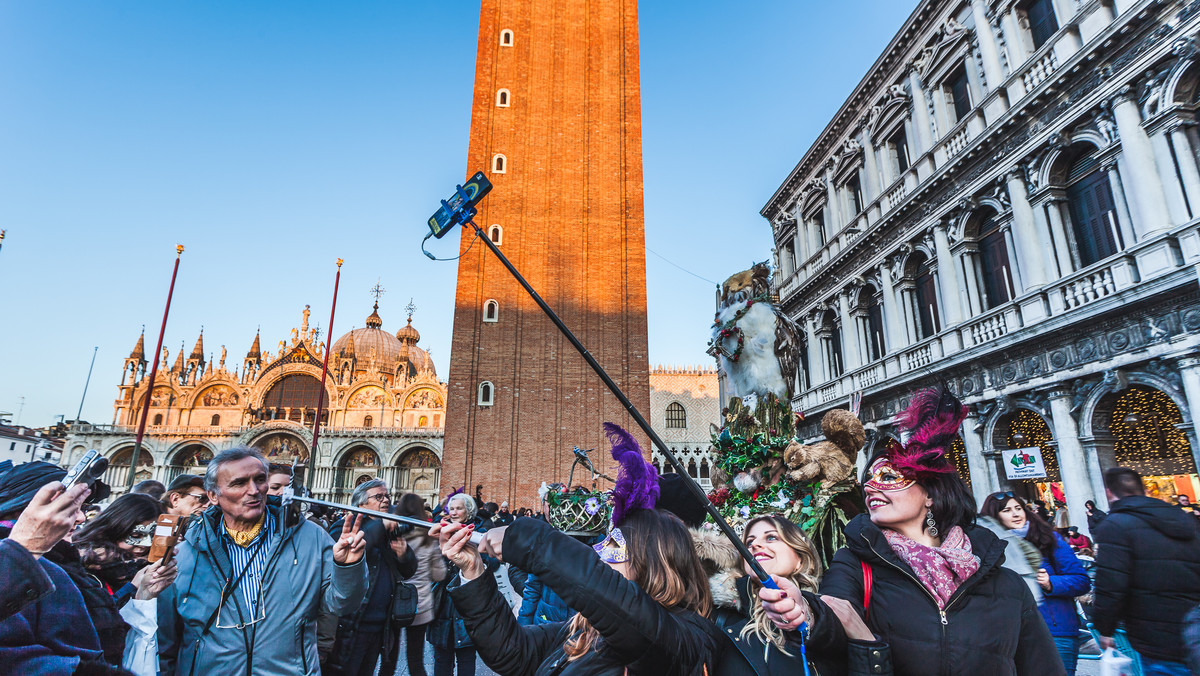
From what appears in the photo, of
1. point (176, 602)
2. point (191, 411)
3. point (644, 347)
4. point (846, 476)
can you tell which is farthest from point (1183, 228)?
point (191, 411)

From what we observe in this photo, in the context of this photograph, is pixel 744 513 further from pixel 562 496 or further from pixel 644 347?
pixel 644 347

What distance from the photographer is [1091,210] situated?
10070 millimetres

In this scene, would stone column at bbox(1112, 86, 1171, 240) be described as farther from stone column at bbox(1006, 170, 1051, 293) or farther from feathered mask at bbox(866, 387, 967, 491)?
feathered mask at bbox(866, 387, 967, 491)

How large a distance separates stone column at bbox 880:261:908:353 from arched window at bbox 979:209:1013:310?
2230 mm

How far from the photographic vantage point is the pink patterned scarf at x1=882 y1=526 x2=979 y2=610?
1855 mm

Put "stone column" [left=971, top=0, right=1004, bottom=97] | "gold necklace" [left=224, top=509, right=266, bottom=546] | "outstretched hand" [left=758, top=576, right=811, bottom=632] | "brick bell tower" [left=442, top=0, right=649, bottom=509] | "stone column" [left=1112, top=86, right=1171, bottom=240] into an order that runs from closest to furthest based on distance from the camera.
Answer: "outstretched hand" [left=758, top=576, right=811, bottom=632]
"gold necklace" [left=224, top=509, right=266, bottom=546]
"stone column" [left=1112, top=86, right=1171, bottom=240]
"stone column" [left=971, top=0, right=1004, bottom=97]
"brick bell tower" [left=442, top=0, right=649, bottom=509]

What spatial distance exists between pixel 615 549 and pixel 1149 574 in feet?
9.27

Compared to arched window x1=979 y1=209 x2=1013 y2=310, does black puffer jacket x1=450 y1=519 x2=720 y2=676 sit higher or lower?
lower

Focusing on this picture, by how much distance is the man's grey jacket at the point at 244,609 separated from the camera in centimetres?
240

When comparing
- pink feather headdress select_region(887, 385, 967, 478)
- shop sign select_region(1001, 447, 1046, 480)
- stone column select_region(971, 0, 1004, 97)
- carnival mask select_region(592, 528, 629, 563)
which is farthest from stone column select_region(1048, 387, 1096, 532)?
carnival mask select_region(592, 528, 629, 563)

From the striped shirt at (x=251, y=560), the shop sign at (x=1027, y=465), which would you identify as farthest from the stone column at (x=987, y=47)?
the striped shirt at (x=251, y=560)

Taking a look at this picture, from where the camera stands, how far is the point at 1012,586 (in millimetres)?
1870

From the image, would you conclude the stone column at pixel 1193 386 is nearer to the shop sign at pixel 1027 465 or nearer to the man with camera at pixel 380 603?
the shop sign at pixel 1027 465

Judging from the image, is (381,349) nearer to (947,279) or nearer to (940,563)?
(947,279)
